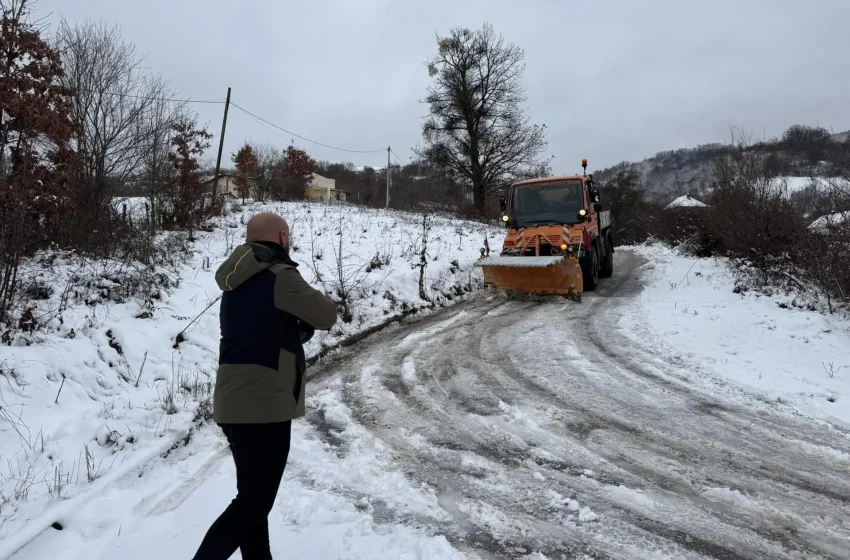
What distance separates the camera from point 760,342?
23.0ft

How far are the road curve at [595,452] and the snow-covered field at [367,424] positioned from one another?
25 millimetres

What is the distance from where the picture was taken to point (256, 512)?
2305 millimetres

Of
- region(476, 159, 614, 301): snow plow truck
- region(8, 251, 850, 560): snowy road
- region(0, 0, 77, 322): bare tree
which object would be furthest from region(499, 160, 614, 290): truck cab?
region(0, 0, 77, 322): bare tree

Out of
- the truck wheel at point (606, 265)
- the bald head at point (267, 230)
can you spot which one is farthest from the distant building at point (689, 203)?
the bald head at point (267, 230)

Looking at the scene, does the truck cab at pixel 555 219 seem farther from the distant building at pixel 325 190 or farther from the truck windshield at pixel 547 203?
the distant building at pixel 325 190

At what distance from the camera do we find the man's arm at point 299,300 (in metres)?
2.27

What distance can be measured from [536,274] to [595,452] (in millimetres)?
6723

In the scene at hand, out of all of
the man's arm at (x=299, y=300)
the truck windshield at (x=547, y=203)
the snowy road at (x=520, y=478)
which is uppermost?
the truck windshield at (x=547, y=203)

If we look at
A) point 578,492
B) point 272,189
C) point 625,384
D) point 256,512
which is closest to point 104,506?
point 256,512

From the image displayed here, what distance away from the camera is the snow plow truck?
1033 centimetres

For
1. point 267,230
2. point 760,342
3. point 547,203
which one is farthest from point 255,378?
point 547,203

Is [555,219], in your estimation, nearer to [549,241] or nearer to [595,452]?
[549,241]

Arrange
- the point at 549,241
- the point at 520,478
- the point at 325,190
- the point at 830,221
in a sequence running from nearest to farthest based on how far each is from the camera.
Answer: the point at 520,478, the point at 830,221, the point at 549,241, the point at 325,190

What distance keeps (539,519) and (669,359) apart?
13.8 ft
